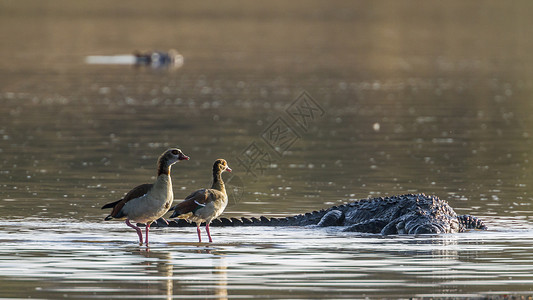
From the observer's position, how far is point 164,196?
15.7 metres

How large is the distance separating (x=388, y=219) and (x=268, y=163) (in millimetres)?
8268

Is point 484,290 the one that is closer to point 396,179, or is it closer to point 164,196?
point 164,196

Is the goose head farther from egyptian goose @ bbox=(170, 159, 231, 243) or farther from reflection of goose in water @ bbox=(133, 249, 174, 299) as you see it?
A: reflection of goose in water @ bbox=(133, 249, 174, 299)

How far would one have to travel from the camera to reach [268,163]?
85.8ft

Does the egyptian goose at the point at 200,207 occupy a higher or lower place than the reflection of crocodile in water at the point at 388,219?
higher

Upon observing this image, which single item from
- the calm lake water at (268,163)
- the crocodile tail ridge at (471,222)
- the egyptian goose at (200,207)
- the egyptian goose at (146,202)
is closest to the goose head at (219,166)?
the egyptian goose at (200,207)

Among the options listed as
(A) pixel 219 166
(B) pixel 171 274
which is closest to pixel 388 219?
(A) pixel 219 166

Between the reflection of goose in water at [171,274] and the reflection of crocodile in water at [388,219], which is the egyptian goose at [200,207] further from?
the reflection of crocodile in water at [388,219]

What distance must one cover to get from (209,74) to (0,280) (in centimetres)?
4316

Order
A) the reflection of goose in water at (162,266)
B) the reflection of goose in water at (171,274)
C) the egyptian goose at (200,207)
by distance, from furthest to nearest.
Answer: the egyptian goose at (200,207) → the reflection of goose in water at (162,266) → the reflection of goose in water at (171,274)

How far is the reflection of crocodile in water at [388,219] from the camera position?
17.5m

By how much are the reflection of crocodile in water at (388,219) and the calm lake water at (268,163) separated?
17.8 inches

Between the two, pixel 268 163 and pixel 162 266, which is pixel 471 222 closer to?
pixel 162 266

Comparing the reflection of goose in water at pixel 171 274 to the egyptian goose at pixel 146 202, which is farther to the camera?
the egyptian goose at pixel 146 202
